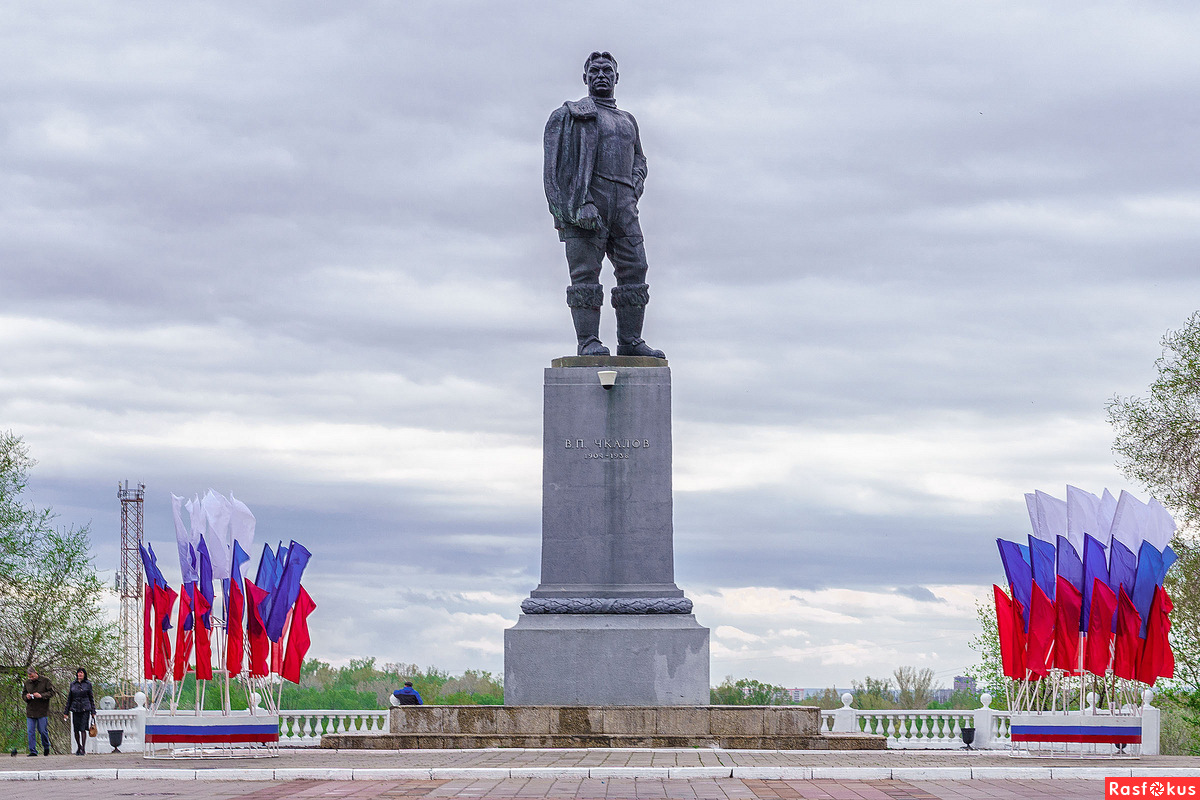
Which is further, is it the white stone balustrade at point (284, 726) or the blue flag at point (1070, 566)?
the white stone balustrade at point (284, 726)

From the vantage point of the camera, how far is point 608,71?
1861cm

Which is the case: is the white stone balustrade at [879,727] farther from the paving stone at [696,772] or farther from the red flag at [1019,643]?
the paving stone at [696,772]

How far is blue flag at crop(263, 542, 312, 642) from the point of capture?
15602 mm

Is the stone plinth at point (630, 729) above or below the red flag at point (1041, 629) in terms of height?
below

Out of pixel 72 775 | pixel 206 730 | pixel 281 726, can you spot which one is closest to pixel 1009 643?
pixel 206 730

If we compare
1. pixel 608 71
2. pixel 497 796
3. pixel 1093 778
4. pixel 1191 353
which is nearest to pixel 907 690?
pixel 1191 353

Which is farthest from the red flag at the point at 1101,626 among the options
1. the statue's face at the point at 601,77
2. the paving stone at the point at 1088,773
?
the statue's face at the point at 601,77

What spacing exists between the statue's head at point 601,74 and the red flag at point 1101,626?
8.27 m

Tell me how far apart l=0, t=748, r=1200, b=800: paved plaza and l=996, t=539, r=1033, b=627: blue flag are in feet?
5.54

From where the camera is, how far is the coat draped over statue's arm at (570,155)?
60.0 feet

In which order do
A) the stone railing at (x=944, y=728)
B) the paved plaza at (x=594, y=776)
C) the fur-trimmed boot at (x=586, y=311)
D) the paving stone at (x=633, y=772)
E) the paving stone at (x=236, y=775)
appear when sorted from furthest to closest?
the stone railing at (x=944, y=728)
the fur-trimmed boot at (x=586, y=311)
the paving stone at (x=236, y=775)
the paving stone at (x=633, y=772)
the paved plaza at (x=594, y=776)

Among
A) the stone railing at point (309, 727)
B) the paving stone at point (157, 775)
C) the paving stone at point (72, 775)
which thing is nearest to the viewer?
the paving stone at point (157, 775)

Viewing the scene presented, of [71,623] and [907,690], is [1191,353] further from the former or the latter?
[71,623]

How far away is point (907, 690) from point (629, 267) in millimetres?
14185
